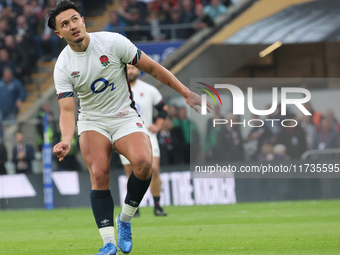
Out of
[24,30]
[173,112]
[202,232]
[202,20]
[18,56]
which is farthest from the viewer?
[24,30]

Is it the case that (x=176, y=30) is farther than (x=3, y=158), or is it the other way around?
(x=176, y=30)

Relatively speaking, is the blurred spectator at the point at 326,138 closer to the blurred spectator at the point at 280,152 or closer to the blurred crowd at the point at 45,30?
the blurred spectator at the point at 280,152

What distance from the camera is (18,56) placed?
19109mm

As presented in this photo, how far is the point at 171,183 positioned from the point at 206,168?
36.6 inches

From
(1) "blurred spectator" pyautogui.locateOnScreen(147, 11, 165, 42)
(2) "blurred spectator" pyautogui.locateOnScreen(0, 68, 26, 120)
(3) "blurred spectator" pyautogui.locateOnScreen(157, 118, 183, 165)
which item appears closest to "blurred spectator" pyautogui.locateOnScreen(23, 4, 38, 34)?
(2) "blurred spectator" pyautogui.locateOnScreen(0, 68, 26, 120)

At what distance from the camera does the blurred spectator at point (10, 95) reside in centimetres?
1766

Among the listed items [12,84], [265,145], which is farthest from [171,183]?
[12,84]

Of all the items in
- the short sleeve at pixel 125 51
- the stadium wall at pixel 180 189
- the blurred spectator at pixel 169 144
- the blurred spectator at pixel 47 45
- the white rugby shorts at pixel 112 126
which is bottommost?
the stadium wall at pixel 180 189

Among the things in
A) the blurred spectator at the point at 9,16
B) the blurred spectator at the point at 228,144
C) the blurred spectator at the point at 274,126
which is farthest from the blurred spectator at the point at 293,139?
the blurred spectator at the point at 9,16

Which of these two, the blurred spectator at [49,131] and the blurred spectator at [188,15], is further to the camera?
the blurred spectator at [188,15]

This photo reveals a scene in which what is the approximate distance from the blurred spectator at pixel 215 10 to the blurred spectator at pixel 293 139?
521 centimetres

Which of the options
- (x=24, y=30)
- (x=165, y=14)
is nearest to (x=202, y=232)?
(x=165, y=14)

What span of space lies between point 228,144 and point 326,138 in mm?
2384

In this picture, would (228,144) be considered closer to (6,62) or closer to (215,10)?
(215,10)
